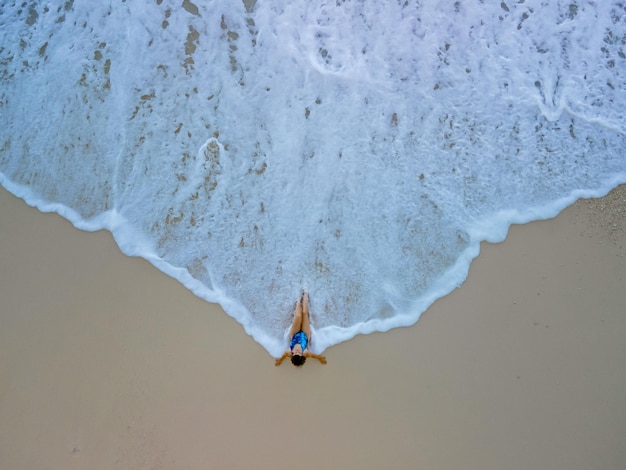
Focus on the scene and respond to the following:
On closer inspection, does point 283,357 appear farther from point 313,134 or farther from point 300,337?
point 313,134

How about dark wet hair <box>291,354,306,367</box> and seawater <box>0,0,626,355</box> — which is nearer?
dark wet hair <box>291,354,306,367</box>

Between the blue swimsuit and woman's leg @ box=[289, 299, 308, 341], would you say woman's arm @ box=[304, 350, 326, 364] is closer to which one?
the blue swimsuit

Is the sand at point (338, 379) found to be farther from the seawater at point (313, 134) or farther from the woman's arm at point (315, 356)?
the seawater at point (313, 134)

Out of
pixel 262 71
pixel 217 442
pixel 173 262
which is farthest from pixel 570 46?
pixel 217 442

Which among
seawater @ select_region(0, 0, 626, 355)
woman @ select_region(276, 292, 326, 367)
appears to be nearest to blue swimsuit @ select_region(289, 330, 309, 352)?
woman @ select_region(276, 292, 326, 367)

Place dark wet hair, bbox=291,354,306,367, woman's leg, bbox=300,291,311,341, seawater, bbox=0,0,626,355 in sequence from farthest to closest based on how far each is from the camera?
seawater, bbox=0,0,626,355, woman's leg, bbox=300,291,311,341, dark wet hair, bbox=291,354,306,367

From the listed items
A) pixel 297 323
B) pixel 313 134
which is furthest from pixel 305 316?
pixel 313 134

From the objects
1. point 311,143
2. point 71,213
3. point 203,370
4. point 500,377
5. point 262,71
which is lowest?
point 203,370

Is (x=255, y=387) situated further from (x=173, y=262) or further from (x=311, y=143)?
(x=311, y=143)

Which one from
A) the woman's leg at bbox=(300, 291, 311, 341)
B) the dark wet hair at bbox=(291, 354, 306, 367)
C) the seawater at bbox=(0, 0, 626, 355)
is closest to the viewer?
the dark wet hair at bbox=(291, 354, 306, 367)
